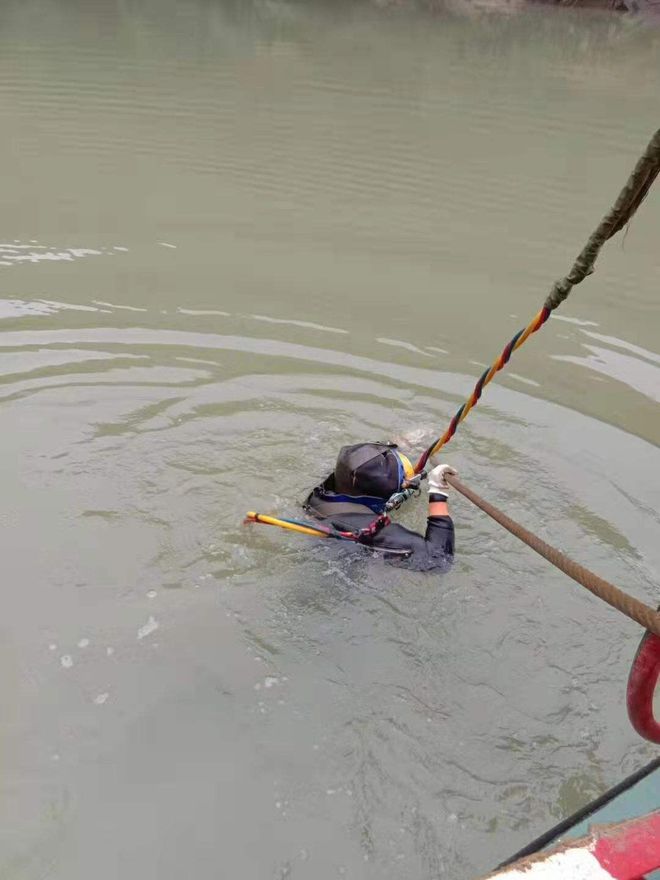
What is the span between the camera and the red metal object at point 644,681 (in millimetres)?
1425

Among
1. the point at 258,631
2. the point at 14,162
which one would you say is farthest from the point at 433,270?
the point at 14,162

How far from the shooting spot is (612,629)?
3393 millimetres

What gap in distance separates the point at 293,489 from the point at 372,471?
97 centimetres

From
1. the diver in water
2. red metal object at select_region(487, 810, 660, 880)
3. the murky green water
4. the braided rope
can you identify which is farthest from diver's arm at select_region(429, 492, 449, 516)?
red metal object at select_region(487, 810, 660, 880)

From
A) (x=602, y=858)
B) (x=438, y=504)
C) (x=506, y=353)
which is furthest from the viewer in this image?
(x=438, y=504)

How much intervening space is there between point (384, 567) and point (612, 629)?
3.33 feet

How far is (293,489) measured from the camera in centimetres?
404

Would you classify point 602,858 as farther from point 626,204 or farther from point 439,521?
point 439,521

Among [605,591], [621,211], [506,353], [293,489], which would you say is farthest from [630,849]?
[293,489]

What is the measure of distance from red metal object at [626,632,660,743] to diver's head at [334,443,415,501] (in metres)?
1.71

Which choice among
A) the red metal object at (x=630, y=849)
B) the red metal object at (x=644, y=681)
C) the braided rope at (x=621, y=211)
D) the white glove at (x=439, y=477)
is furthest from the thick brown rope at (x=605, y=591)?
the white glove at (x=439, y=477)

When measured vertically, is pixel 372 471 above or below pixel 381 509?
above

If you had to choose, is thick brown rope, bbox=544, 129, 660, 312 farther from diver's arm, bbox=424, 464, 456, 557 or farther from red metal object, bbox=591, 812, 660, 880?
diver's arm, bbox=424, 464, 456, 557

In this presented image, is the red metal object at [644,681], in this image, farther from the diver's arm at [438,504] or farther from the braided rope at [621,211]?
the diver's arm at [438,504]
